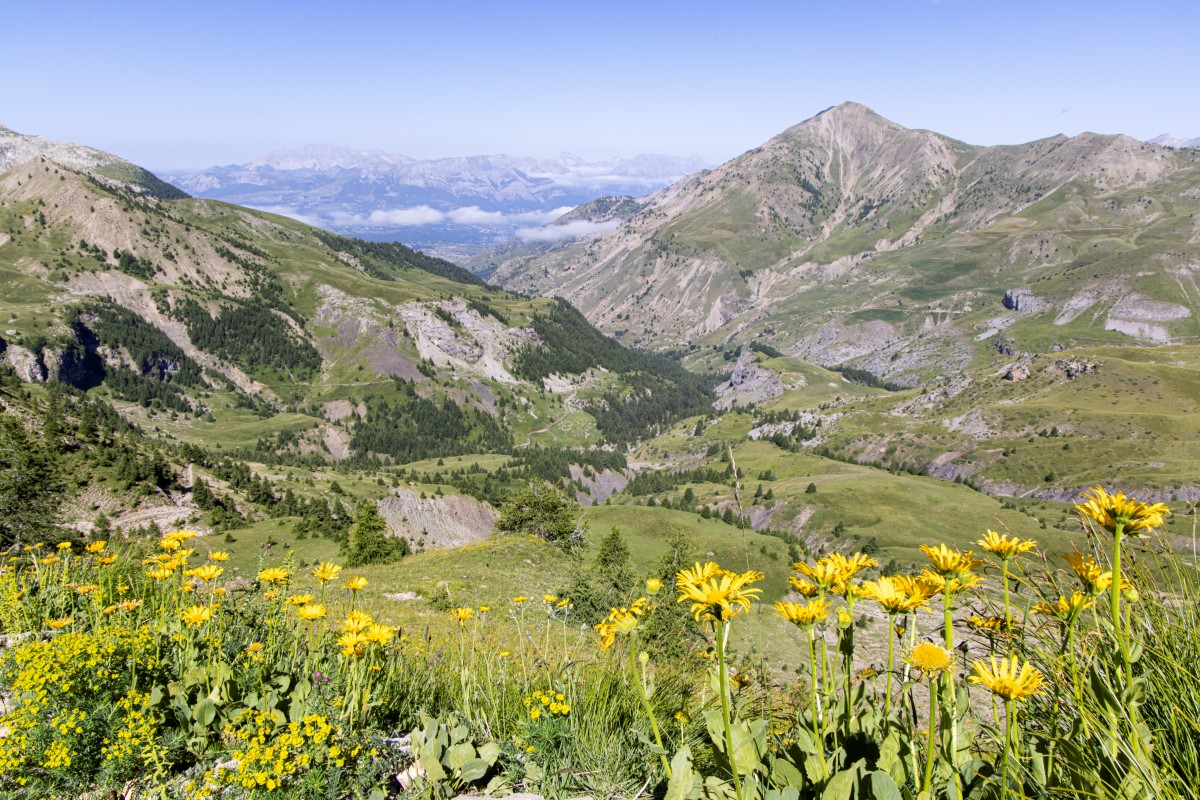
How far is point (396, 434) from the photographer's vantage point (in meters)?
198

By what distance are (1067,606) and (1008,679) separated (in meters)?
0.90

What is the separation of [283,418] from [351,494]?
12953 cm

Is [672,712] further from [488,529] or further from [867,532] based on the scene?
[867,532]

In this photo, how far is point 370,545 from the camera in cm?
3706

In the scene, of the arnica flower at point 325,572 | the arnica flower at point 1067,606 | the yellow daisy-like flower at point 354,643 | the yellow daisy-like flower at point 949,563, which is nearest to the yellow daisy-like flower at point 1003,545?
the yellow daisy-like flower at point 949,563

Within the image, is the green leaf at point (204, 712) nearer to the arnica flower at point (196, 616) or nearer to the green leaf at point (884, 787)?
the arnica flower at point (196, 616)

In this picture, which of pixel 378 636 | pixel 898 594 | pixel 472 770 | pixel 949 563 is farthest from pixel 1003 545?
pixel 378 636

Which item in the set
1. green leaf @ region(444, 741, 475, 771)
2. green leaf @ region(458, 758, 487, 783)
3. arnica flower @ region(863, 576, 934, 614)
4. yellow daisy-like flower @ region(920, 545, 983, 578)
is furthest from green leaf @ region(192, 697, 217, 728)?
yellow daisy-like flower @ region(920, 545, 983, 578)

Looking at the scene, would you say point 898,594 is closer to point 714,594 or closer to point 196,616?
point 714,594

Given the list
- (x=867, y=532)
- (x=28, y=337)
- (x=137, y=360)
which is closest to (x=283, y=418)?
(x=137, y=360)

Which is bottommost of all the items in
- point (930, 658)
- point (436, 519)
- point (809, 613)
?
point (436, 519)

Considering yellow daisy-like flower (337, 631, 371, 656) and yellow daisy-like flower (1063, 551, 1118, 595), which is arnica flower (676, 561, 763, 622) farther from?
yellow daisy-like flower (337, 631, 371, 656)

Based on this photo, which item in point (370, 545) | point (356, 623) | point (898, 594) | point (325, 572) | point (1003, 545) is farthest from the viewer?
point (370, 545)

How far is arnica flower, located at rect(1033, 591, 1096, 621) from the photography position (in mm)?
2855
